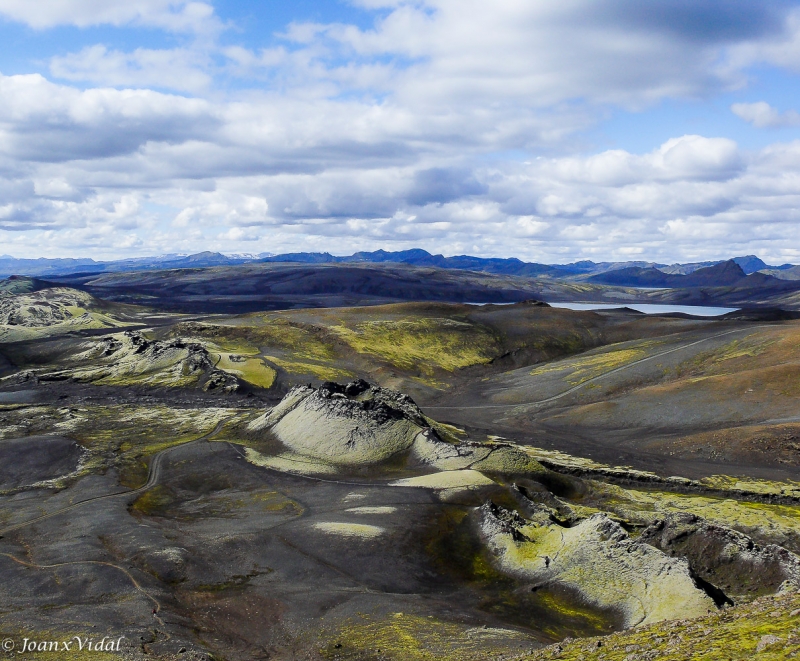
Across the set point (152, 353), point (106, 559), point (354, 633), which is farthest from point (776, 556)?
point (152, 353)

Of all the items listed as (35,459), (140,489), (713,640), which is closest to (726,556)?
(713,640)

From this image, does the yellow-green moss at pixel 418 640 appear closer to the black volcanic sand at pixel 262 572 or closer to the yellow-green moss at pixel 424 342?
the black volcanic sand at pixel 262 572

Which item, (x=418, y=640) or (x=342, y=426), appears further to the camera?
(x=342, y=426)

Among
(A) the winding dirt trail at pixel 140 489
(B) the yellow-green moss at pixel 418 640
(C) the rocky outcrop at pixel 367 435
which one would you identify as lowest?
(A) the winding dirt trail at pixel 140 489

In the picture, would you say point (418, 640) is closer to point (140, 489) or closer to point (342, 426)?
point (140, 489)

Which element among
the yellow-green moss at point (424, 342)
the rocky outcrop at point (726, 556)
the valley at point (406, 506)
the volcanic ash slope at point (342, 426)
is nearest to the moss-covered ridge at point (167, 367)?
the valley at point (406, 506)
